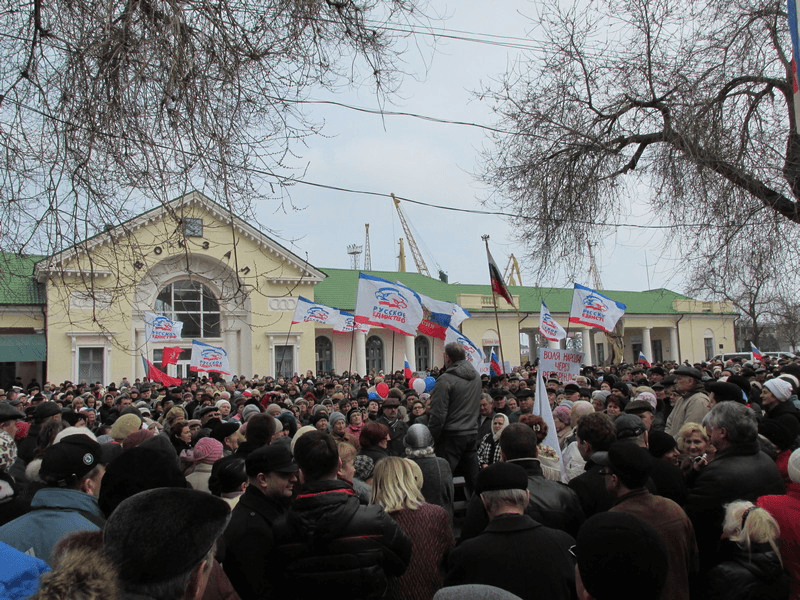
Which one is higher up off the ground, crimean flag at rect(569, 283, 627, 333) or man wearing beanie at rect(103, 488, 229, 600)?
crimean flag at rect(569, 283, 627, 333)

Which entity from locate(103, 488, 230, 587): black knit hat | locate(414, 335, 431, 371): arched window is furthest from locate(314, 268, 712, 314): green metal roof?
locate(103, 488, 230, 587): black knit hat

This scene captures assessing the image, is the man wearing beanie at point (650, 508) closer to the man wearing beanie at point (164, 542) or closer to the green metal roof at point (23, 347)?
the man wearing beanie at point (164, 542)

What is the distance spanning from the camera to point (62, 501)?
3152mm

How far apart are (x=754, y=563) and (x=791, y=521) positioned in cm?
32

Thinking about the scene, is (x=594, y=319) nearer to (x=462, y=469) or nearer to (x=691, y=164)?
(x=691, y=164)

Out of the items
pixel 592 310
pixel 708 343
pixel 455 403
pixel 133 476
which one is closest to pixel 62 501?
pixel 133 476

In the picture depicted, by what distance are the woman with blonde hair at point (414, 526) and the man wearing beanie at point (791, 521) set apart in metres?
1.73

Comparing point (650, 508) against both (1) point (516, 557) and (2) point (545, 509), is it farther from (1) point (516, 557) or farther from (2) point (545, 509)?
(1) point (516, 557)

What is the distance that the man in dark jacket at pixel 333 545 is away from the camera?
312 cm

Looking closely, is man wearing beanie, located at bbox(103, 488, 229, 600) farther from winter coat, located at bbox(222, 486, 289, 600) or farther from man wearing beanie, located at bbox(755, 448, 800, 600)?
man wearing beanie, located at bbox(755, 448, 800, 600)

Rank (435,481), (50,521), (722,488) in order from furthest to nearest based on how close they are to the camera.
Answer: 1. (435,481)
2. (722,488)
3. (50,521)

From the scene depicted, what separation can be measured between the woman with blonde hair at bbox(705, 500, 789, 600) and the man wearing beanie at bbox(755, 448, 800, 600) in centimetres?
9

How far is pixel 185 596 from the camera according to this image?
190 centimetres

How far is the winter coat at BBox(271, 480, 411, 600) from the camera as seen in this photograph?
10.2ft
